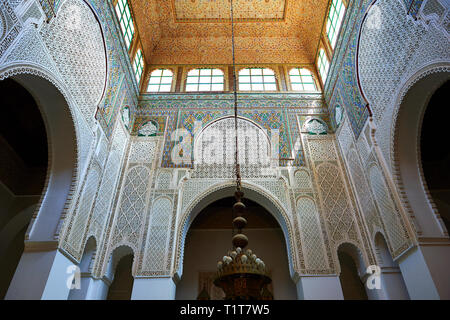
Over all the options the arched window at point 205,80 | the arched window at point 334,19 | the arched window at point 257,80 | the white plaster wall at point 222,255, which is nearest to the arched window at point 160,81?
the arched window at point 205,80

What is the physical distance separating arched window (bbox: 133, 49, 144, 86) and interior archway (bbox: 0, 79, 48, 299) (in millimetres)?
2397

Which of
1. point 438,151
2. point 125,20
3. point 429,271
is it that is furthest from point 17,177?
point 438,151

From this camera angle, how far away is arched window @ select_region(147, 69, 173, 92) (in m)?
7.38

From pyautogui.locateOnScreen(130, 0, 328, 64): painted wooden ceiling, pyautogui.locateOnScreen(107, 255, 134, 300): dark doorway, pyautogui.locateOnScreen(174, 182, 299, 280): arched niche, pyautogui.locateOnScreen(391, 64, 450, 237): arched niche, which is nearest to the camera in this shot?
pyautogui.locateOnScreen(391, 64, 450, 237): arched niche

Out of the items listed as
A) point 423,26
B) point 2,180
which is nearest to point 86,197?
point 2,180

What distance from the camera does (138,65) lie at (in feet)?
23.6

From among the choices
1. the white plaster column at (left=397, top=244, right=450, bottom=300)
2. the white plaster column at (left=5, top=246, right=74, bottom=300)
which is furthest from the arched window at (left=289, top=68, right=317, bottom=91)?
the white plaster column at (left=5, top=246, right=74, bottom=300)

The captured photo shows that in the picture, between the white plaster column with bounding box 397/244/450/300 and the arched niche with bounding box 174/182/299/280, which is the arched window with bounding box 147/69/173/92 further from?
the white plaster column with bounding box 397/244/450/300

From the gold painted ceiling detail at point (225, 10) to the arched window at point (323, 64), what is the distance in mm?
1608

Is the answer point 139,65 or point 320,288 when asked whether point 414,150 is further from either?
point 139,65

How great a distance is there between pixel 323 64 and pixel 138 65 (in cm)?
449
